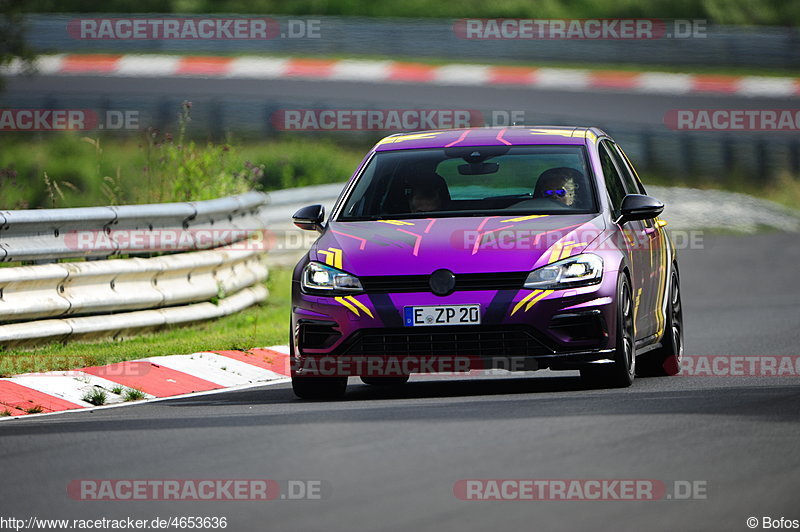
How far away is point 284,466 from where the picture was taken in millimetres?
7812

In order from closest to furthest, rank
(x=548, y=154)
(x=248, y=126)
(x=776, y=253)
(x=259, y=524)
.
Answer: (x=259, y=524), (x=548, y=154), (x=776, y=253), (x=248, y=126)

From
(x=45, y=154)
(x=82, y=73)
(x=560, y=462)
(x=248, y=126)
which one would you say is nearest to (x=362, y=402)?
(x=560, y=462)

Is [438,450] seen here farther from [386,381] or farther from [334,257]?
[386,381]

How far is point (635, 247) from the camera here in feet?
36.7

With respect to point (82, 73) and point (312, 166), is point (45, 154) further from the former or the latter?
point (82, 73)

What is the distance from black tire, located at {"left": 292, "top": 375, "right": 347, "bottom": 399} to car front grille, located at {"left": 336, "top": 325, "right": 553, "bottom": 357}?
63 centimetres

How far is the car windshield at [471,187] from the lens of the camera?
11.0m

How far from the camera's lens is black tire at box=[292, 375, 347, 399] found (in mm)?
10633

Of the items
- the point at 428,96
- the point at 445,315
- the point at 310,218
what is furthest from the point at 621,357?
the point at 428,96

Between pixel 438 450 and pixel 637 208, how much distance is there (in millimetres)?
3364

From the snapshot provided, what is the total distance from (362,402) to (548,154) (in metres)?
2.30

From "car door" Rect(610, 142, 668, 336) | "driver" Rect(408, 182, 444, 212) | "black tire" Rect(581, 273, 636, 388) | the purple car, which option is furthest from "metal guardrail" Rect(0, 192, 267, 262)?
"black tire" Rect(581, 273, 636, 388)

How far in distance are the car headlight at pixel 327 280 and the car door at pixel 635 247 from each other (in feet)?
5.73

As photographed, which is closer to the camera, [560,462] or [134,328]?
[560,462]
